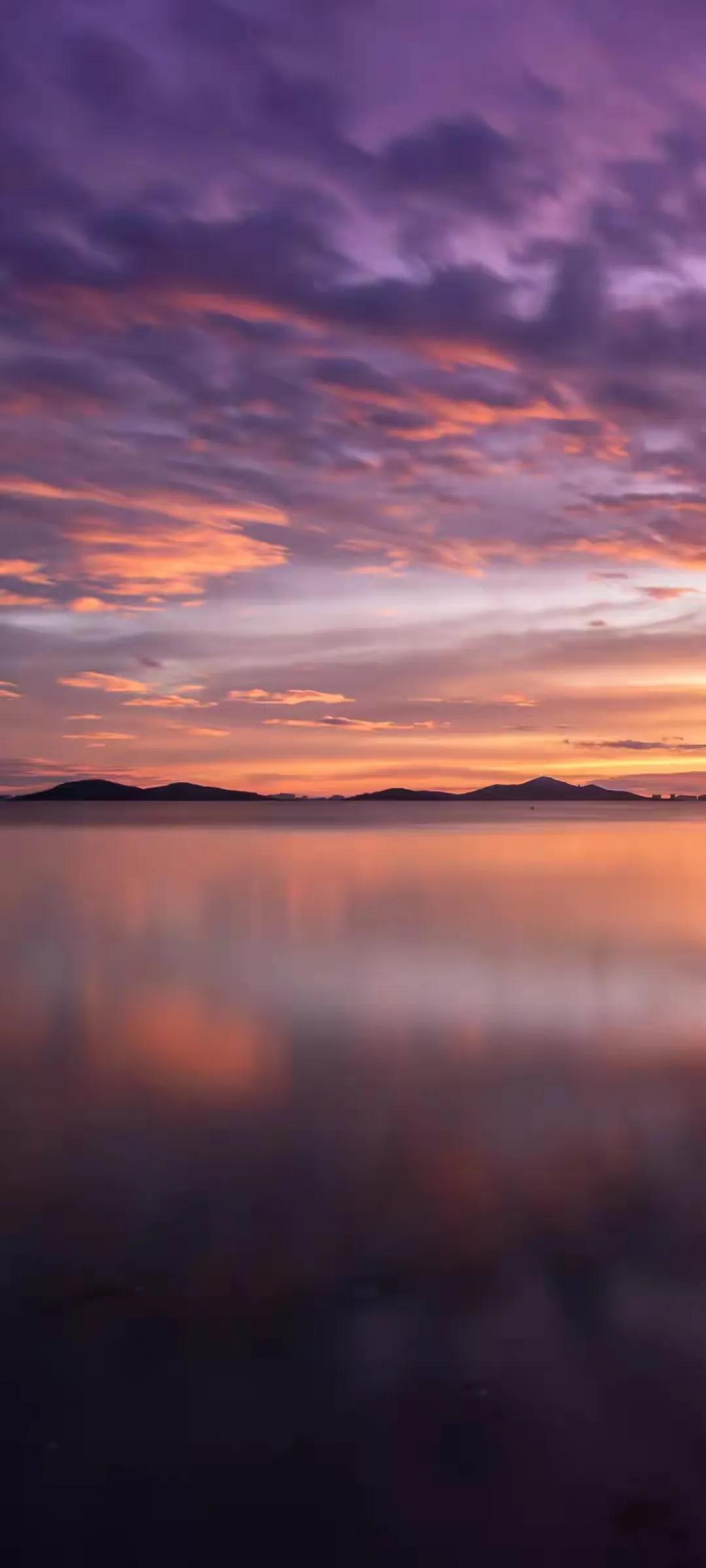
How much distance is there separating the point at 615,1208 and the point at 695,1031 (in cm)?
751

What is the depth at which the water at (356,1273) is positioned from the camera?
465cm

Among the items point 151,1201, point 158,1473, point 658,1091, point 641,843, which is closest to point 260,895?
point 658,1091

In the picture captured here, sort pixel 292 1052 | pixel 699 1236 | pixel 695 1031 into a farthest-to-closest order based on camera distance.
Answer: pixel 695 1031 < pixel 292 1052 < pixel 699 1236

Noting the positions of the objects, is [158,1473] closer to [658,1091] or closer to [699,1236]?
[699,1236]

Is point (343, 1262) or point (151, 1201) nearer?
point (343, 1262)

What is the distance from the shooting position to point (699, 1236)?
7418mm

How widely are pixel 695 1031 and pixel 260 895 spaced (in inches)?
887

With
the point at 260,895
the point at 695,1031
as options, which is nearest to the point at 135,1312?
the point at 695,1031

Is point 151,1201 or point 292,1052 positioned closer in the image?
point 151,1201

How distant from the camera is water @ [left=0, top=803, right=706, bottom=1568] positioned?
4.65 metres

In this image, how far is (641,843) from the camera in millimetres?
75312

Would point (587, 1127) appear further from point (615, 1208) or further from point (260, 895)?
point (260, 895)

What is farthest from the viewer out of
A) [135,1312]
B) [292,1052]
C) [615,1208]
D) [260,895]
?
[260,895]

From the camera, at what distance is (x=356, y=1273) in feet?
22.6
